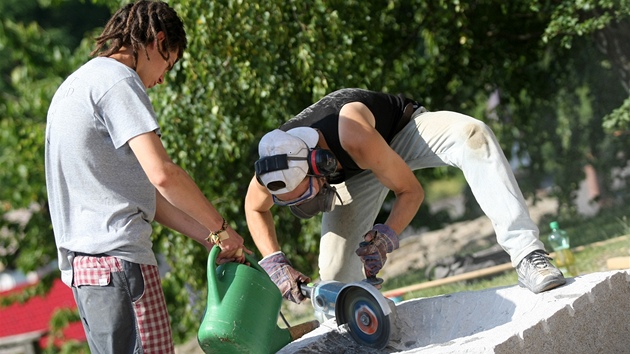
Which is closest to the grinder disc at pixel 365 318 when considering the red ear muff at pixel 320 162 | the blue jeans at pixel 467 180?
the red ear muff at pixel 320 162

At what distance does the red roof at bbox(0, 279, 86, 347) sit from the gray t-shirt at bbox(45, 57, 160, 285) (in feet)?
28.5

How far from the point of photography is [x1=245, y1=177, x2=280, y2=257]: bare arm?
3.82 meters

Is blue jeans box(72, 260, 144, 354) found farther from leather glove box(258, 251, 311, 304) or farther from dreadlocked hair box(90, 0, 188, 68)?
leather glove box(258, 251, 311, 304)

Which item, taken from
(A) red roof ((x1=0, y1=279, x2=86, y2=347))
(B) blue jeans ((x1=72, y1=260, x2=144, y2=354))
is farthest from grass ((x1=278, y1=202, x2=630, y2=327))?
(A) red roof ((x1=0, y1=279, x2=86, y2=347))

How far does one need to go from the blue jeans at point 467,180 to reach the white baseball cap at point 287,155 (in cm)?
53

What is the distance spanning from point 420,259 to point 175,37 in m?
6.72

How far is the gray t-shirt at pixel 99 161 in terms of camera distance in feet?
8.70

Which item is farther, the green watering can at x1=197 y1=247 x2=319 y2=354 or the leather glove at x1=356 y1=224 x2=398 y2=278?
the leather glove at x1=356 y1=224 x2=398 y2=278

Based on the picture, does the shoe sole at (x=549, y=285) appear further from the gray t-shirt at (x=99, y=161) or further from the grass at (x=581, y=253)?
the grass at (x=581, y=253)

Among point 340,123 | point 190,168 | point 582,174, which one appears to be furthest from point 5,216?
point 340,123

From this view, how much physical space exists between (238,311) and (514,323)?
0.87m

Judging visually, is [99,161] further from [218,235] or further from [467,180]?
[467,180]

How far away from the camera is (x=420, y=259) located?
9328 millimetres

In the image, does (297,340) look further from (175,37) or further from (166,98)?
(166,98)
